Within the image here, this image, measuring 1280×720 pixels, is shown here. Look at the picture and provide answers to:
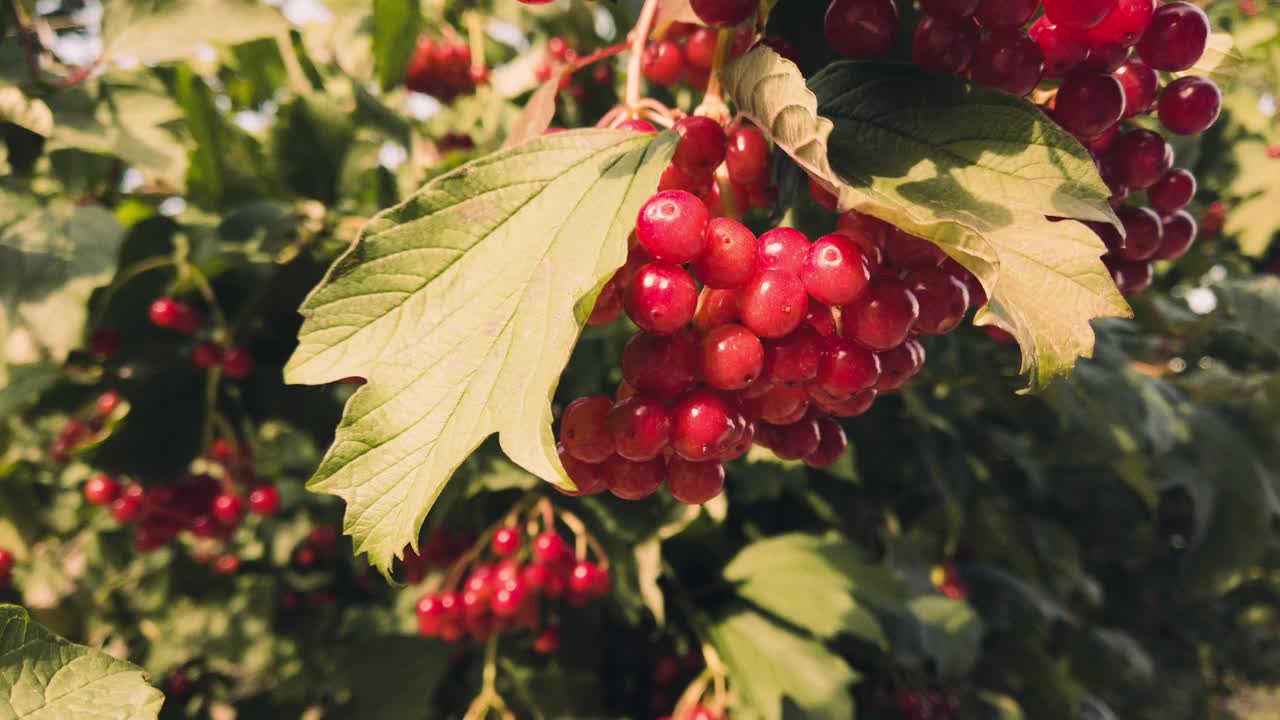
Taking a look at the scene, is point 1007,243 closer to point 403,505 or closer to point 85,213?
point 403,505

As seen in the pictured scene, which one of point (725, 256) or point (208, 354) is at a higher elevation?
point (725, 256)

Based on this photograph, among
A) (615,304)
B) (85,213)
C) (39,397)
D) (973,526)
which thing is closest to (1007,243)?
(615,304)

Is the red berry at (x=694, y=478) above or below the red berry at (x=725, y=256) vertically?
below

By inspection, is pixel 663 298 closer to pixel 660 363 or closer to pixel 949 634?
pixel 660 363

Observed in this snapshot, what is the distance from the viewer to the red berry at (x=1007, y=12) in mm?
712

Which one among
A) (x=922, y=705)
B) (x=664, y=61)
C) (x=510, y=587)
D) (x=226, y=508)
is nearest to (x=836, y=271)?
(x=664, y=61)

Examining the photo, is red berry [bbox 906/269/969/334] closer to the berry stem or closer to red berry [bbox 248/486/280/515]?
the berry stem

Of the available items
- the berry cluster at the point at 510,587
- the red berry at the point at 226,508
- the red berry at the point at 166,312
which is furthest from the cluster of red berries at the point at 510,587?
the red berry at the point at 166,312

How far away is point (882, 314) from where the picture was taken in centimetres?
70

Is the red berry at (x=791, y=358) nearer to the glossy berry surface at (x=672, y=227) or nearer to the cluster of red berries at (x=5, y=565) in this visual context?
the glossy berry surface at (x=672, y=227)

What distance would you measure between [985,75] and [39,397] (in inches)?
83.3

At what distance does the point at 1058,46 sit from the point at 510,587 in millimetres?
1408

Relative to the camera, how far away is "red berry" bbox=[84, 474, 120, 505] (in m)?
2.04

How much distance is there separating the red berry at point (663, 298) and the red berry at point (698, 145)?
0.13 metres
